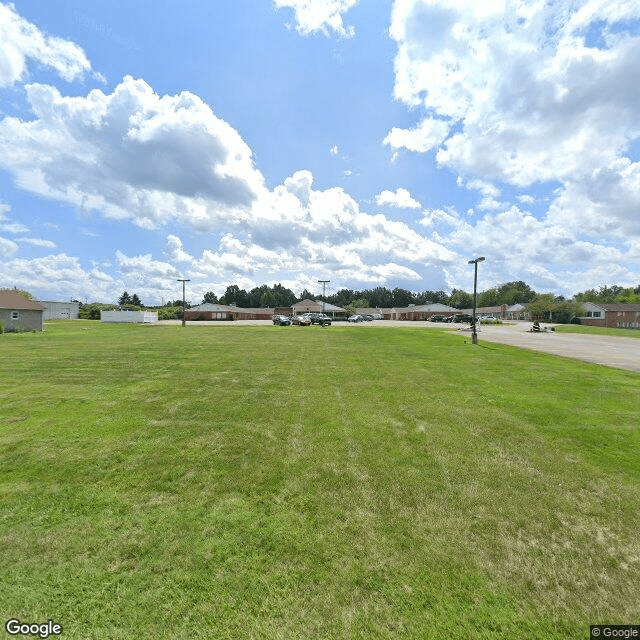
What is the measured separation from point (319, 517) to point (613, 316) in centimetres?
10007

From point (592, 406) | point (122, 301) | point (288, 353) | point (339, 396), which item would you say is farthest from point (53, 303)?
point (592, 406)

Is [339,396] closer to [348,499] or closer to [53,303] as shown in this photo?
[348,499]

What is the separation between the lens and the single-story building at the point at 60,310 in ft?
260

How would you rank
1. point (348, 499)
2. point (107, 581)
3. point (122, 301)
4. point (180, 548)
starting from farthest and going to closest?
point (122, 301)
point (348, 499)
point (180, 548)
point (107, 581)

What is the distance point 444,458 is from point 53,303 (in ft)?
334

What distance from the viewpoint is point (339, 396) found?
8.98 meters

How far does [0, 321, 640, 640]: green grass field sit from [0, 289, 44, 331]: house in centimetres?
3550

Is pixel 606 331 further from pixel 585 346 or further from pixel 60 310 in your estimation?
pixel 60 310

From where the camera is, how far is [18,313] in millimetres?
Answer: 34938

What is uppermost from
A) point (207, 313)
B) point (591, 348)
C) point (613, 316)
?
point (613, 316)

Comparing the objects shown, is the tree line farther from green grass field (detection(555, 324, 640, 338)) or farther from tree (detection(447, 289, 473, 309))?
green grass field (detection(555, 324, 640, 338))

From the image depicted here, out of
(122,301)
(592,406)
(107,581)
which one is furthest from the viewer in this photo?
(122,301)

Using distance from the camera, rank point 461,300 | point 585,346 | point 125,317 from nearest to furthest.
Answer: point 585,346
point 125,317
point 461,300

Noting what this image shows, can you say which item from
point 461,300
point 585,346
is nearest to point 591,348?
point 585,346
